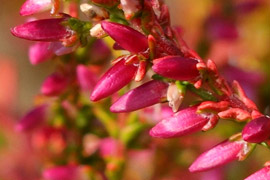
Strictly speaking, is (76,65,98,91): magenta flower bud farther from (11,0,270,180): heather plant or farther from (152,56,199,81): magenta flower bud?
(152,56,199,81): magenta flower bud

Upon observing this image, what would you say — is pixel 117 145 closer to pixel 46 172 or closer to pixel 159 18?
pixel 46 172

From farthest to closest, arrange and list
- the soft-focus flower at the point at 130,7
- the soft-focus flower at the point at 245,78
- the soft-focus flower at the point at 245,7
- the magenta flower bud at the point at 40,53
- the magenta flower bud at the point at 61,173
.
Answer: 1. the soft-focus flower at the point at 245,7
2. the soft-focus flower at the point at 245,78
3. the magenta flower bud at the point at 61,173
4. the magenta flower bud at the point at 40,53
5. the soft-focus flower at the point at 130,7

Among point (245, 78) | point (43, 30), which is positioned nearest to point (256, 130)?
point (43, 30)

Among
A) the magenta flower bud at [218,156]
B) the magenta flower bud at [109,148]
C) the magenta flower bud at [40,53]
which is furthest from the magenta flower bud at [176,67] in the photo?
the magenta flower bud at [109,148]

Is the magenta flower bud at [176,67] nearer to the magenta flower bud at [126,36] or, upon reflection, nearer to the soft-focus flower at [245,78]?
the magenta flower bud at [126,36]

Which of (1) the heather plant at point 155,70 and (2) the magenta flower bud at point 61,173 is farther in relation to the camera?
(2) the magenta flower bud at point 61,173

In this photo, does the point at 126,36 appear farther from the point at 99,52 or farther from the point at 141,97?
the point at 99,52
